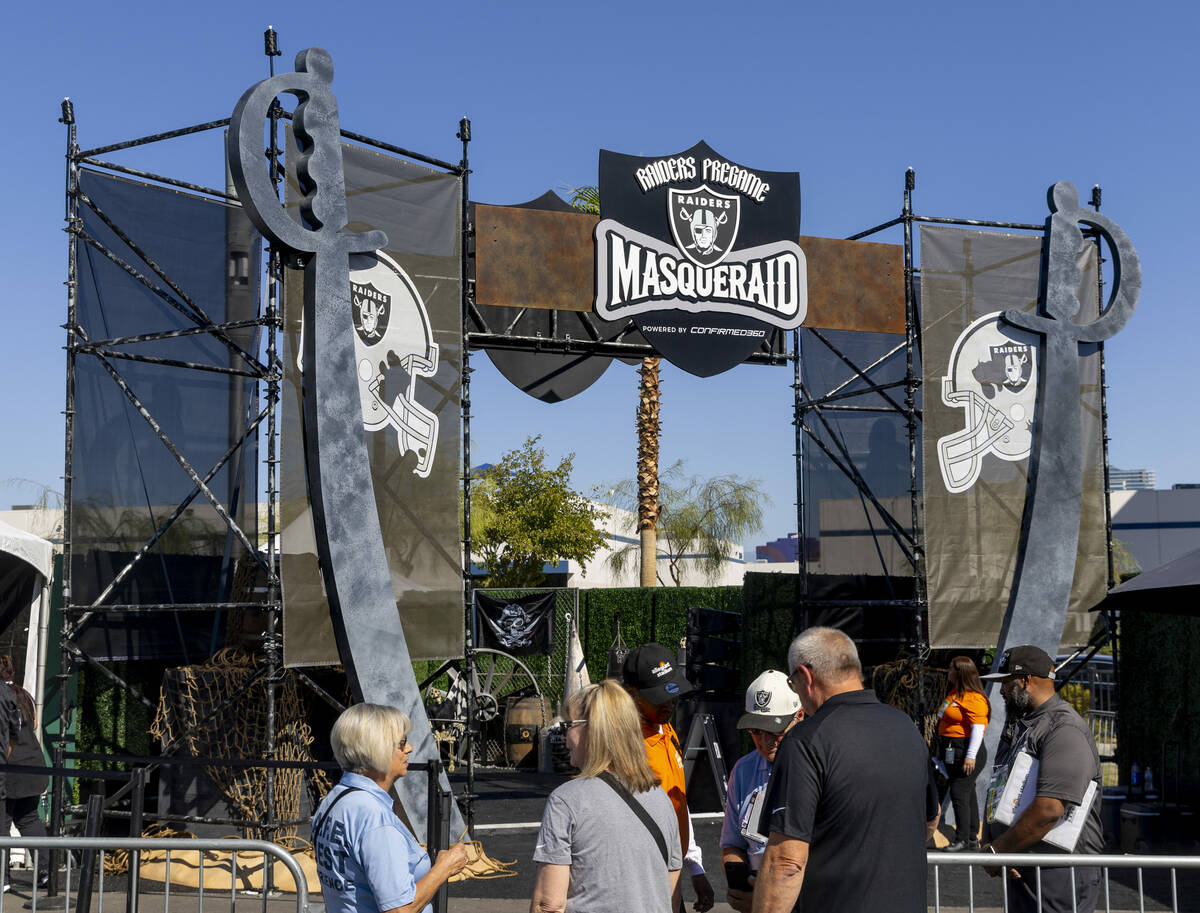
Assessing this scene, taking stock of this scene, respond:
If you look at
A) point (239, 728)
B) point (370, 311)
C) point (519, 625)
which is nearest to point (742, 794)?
point (370, 311)

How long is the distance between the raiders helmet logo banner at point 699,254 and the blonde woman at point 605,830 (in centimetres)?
819

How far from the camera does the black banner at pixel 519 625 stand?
737 inches

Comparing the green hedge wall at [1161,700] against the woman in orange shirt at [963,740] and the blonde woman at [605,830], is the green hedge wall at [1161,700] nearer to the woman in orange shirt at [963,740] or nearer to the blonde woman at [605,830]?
the woman in orange shirt at [963,740]

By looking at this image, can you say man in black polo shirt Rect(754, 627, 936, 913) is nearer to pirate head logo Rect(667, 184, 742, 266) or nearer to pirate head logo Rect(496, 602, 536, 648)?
pirate head logo Rect(667, 184, 742, 266)

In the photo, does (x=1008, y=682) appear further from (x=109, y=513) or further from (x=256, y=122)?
(x=109, y=513)

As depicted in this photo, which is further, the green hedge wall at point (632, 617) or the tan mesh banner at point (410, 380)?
the green hedge wall at point (632, 617)

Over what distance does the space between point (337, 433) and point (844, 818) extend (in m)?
6.97

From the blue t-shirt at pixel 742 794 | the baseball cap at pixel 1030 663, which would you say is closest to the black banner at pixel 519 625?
the baseball cap at pixel 1030 663

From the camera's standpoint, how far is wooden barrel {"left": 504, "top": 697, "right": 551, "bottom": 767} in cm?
1802

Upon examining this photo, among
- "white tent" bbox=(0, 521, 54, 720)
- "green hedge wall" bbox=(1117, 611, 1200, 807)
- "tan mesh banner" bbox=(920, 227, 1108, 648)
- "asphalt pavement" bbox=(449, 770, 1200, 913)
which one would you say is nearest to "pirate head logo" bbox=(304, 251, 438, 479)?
"white tent" bbox=(0, 521, 54, 720)

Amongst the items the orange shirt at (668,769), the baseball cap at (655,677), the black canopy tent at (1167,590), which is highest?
the black canopy tent at (1167,590)

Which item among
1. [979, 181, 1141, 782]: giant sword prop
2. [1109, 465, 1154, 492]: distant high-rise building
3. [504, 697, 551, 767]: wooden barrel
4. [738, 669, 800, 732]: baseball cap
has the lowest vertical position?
[504, 697, 551, 767]: wooden barrel

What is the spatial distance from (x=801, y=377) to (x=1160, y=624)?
4.77m

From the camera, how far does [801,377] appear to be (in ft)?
48.8
